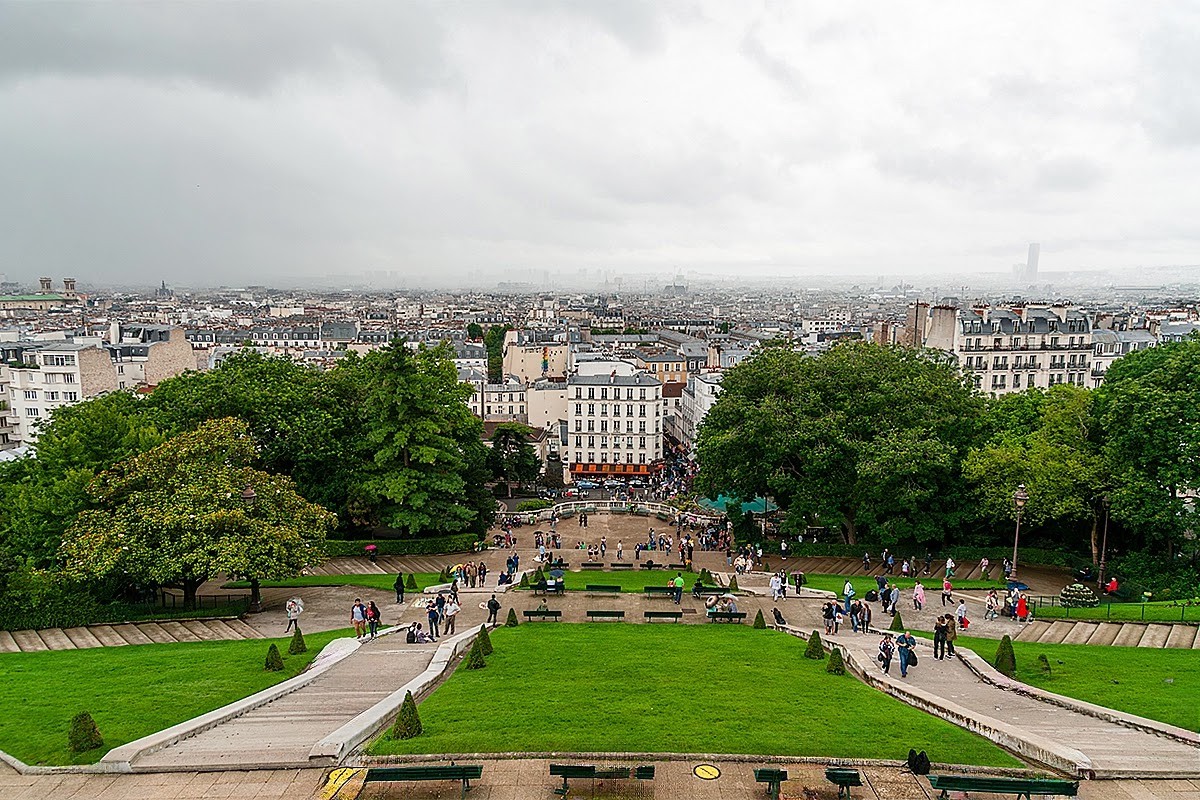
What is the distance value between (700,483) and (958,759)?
3387 centimetres

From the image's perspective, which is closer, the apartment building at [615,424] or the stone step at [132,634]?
the stone step at [132,634]

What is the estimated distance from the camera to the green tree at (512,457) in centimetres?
7119

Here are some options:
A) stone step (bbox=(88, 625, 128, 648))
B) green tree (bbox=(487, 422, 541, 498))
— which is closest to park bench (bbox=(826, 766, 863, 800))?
stone step (bbox=(88, 625, 128, 648))

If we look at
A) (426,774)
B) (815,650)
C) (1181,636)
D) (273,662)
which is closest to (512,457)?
(273,662)

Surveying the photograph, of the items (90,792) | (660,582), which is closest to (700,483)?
(660,582)

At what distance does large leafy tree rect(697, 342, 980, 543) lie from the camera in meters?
42.5

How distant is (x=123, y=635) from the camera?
3009 centimetres

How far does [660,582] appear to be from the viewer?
3869 centimetres

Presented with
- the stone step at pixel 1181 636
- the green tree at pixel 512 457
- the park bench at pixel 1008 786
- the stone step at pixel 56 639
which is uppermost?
the park bench at pixel 1008 786

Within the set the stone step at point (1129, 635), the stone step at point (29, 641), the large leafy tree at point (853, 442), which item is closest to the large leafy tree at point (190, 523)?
the stone step at point (29, 641)

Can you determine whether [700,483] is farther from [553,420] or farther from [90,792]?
[553,420]

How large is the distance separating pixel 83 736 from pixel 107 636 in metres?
15.0

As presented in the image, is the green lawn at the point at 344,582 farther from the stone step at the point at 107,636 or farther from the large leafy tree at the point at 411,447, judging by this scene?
the stone step at the point at 107,636

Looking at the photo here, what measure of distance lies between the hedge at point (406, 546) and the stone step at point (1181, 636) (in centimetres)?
3372
